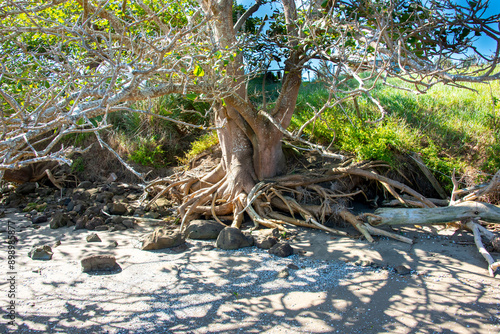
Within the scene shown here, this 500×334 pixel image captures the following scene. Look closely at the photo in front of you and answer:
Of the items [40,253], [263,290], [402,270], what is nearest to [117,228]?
[40,253]

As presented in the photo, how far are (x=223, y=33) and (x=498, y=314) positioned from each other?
16.5 feet

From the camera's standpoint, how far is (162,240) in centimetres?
499

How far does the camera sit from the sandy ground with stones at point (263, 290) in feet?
10.5

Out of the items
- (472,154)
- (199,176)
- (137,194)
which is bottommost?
(137,194)

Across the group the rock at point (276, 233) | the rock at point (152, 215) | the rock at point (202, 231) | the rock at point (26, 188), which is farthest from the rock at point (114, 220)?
the rock at point (26, 188)

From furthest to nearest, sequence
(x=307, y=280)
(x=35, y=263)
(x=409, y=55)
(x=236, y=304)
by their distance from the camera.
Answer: (x=409, y=55) → (x=35, y=263) → (x=307, y=280) → (x=236, y=304)

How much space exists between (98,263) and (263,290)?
196cm

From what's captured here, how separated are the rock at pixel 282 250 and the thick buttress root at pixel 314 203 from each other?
0.74 meters

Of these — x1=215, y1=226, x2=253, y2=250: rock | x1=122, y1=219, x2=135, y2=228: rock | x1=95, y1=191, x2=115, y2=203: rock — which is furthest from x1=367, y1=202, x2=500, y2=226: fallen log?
x1=95, y1=191, x2=115, y2=203: rock

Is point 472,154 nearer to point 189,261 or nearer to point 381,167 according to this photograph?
point 381,167

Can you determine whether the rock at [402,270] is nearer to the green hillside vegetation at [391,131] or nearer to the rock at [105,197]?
the green hillside vegetation at [391,131]

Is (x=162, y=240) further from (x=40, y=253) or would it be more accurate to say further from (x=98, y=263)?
(x=40, y=253)

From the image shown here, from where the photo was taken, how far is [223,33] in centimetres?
577

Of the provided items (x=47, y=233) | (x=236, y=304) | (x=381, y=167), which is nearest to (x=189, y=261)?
(x=236, y=304)
